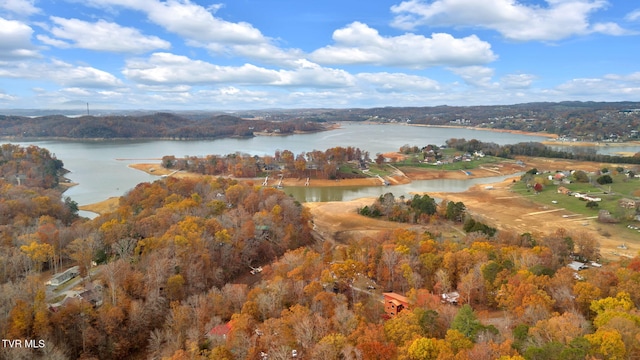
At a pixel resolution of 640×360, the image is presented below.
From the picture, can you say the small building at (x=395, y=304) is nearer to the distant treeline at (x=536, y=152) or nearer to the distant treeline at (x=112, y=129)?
the distant treeline at (x=536, y=152)

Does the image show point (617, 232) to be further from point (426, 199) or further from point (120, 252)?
point (120, 252)

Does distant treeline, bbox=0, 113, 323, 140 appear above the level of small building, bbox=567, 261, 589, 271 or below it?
above

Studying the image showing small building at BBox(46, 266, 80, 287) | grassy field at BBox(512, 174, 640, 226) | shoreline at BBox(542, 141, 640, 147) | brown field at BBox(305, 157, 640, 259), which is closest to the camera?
small building at BBox(46, 266, 80, 287)

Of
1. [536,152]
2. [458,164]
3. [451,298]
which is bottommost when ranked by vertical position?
[451,298]

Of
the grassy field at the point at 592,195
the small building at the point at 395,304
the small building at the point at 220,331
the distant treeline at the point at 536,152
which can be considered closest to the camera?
the small building at the point at 220,331

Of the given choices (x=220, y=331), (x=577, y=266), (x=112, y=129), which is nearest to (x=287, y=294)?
(x=220, y=331)

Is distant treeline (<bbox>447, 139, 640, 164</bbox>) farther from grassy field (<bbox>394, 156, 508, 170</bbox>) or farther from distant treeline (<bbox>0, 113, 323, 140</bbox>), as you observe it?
distant treeline (<bbox>0, 113, 323, 140</bbox>)

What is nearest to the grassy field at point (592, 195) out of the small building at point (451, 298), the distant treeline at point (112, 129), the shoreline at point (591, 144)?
the small building at point (451, 298)

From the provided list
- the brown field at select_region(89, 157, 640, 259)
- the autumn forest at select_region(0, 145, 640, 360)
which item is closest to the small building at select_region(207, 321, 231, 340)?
the autumn forest at select_region(0, 145, 640, 360)

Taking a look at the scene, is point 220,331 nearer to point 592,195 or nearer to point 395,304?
point 395,304
